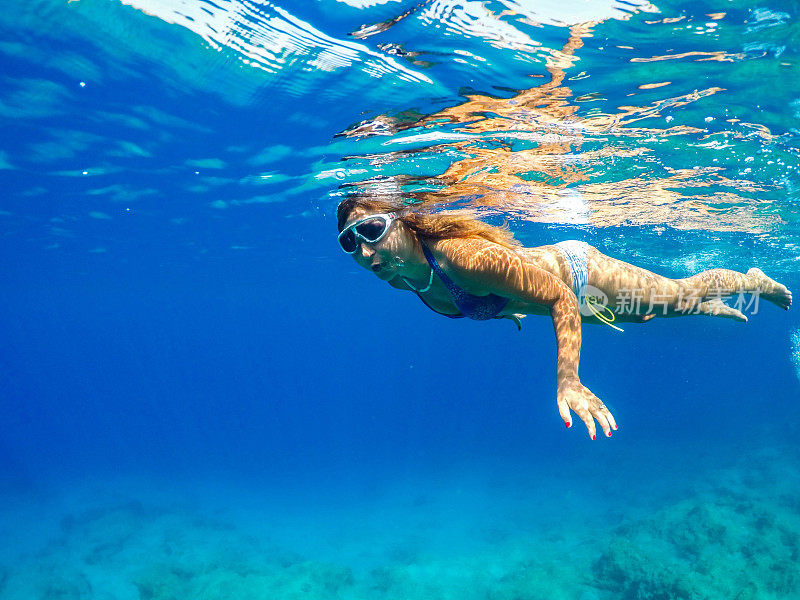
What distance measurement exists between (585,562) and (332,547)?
13327mm

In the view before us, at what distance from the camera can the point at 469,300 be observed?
4648mm

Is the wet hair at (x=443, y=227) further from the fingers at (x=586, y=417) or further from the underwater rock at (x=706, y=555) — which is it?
the underwater rock at (x=706, y=555)

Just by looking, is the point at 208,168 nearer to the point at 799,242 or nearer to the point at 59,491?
the point at 799,242

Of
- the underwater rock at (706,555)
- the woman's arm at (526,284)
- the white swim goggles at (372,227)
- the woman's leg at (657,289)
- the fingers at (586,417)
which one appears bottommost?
the underwater rock at (706,555)

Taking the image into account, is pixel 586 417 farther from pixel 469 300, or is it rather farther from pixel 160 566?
pixel 160 566

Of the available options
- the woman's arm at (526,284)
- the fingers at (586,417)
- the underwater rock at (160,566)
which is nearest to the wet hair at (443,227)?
the woman's arm at (526,284)

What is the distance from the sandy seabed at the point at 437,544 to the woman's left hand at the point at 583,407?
12760 millimetres

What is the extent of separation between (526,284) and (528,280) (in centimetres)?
4

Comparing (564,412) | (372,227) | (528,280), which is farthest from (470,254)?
(564,412)

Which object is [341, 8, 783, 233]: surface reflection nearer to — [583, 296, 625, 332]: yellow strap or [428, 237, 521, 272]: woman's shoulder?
[428, 237, 521, 272]: woman's shoulder

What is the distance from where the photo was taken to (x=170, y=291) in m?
48.3

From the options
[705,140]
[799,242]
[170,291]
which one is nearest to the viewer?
[705,140]

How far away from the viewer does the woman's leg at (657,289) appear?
542cm

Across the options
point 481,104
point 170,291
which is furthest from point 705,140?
point 170,291
